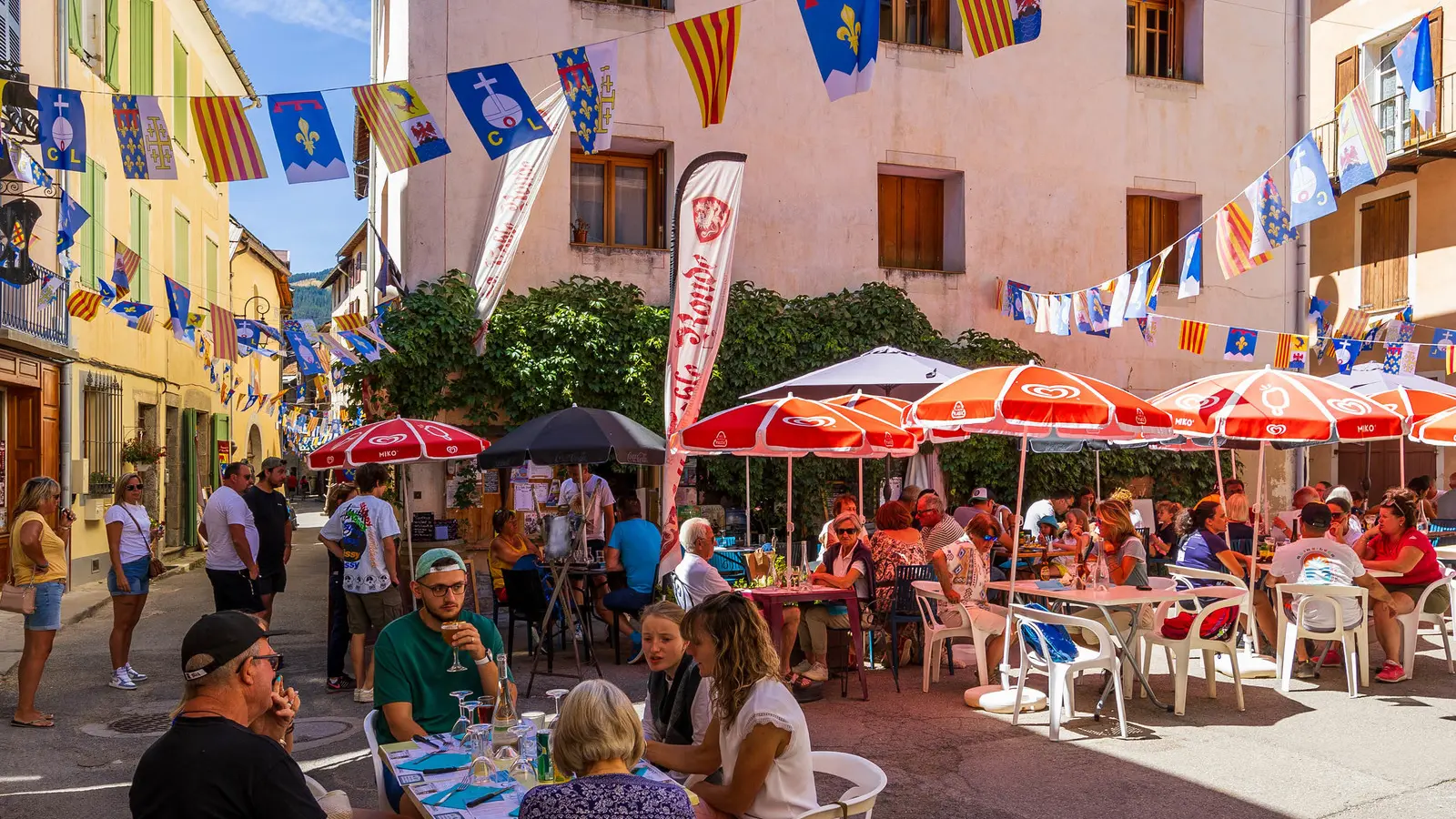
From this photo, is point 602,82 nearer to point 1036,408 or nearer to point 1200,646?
point 1036,408

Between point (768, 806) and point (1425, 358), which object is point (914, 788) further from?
point (1425, 358)

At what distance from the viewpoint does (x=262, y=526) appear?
9906mm

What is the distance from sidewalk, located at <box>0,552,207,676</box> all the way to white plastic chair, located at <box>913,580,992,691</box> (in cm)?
750

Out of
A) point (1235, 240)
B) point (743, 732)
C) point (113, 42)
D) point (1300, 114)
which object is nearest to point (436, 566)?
point (743, 732)

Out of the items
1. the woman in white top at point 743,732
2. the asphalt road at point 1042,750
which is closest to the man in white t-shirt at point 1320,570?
the asphalt road at point 1042,750

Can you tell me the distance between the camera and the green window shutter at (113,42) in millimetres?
17516

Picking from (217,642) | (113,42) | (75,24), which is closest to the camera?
(217,642)

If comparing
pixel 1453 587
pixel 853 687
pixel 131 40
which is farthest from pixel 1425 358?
pixel 131 40

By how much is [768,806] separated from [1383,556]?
749cm

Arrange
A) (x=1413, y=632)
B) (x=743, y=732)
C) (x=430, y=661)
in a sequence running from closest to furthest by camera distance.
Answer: (x=743, y=732) < (x=430, y=661) < (x=1413, y=632)

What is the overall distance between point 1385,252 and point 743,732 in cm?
2104

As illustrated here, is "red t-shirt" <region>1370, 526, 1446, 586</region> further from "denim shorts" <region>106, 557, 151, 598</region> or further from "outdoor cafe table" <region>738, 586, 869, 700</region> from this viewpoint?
"denim shorts" <region>106, 557, 151, 598</region>

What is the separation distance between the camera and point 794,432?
29.9 ft

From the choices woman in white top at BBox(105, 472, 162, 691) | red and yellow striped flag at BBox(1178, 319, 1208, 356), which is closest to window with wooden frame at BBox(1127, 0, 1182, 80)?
red and yellow striped flag at BBox(1178, 319, 1208, 356)
